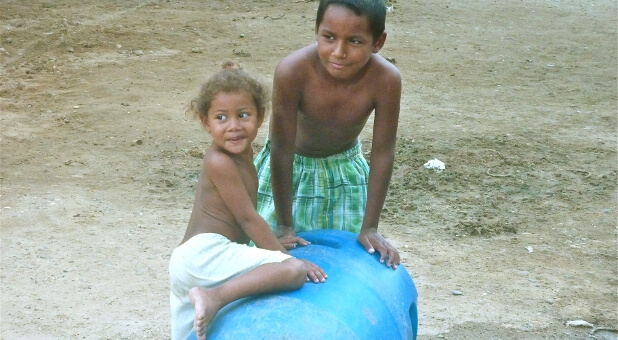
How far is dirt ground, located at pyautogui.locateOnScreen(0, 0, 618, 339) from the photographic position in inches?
167

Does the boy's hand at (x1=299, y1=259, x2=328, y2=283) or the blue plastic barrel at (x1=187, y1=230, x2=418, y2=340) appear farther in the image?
the boy's hand at (x1=299, y1=259, x2=328, y2=283)

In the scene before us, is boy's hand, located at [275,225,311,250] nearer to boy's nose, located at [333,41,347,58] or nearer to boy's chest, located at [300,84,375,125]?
boy's chest, located at [300,84,375,125]

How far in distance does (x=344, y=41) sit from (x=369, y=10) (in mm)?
138

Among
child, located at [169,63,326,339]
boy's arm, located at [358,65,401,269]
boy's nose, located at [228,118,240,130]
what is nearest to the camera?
child, located at [169,63,326,339]

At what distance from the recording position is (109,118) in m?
6.79

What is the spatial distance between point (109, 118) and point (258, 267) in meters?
4.41

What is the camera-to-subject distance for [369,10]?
2984mm

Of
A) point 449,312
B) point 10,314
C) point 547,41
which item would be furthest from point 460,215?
point 547,41

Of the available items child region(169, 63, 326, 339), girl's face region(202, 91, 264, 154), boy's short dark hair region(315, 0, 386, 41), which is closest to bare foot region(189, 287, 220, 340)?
child region(169, 63, 326, 339)

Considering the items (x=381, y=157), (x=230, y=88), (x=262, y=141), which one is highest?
(x=230, y=88)

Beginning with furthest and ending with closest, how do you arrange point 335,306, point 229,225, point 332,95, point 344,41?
point 332,95
point 344,41
point 229,225
point 335,306

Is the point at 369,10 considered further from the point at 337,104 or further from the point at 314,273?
the point at 314,273

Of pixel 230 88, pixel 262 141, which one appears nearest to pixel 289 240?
pixel 230 88

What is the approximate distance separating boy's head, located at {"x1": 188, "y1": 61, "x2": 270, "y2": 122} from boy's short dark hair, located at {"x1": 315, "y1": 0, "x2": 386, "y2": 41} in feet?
1.18
